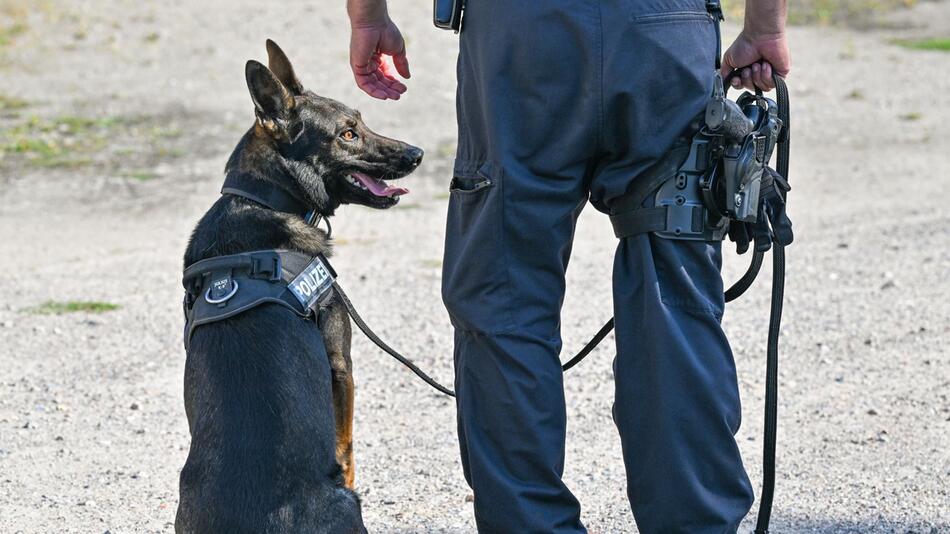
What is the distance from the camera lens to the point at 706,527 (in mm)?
2521

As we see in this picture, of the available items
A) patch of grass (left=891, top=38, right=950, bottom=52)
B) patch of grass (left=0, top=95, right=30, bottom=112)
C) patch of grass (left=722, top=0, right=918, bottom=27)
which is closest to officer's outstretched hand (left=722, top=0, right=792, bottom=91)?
patch of grass (left=0, top=95, right=30, bottom=112)

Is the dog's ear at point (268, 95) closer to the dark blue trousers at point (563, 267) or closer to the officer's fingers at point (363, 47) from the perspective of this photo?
the officer's fingers at point (363, 47)

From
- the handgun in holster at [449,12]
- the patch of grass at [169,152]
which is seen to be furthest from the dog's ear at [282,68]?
the patch of grass at [169,152]

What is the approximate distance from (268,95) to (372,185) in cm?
46

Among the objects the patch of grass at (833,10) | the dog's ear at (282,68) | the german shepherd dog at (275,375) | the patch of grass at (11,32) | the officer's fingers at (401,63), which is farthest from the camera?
the patch of grass at (833,10)

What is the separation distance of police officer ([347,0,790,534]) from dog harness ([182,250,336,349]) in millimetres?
469

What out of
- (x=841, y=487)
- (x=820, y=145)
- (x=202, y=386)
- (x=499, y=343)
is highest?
(x=820, y=145)

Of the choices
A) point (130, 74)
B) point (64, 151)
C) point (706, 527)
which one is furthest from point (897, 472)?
point (130, 74)

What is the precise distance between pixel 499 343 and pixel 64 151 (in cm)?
679

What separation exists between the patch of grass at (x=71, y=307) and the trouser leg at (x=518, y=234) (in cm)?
326

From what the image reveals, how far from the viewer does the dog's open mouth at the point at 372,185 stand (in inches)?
139

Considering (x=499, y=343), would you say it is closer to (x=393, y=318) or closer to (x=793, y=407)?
(x=793, y=407)

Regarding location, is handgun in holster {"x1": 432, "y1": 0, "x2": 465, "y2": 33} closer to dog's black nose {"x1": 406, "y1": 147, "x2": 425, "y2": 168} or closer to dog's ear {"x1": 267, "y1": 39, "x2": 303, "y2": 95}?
dog's ear {"x1": 267, "y1": 39, "x2": 303, "y2": 95}

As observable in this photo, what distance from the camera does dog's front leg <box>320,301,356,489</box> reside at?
10.3 ft
